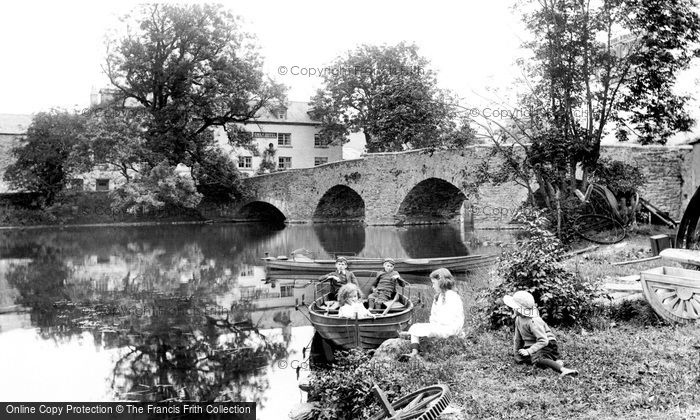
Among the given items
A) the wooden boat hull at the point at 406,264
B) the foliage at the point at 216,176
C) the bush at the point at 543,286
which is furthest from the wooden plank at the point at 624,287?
the foliage at the point at 216,176

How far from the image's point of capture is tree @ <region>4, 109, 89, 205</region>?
32406 millimetres

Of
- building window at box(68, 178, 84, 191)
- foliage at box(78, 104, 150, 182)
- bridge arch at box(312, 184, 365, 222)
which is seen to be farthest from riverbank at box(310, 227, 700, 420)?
building window at box(68, 178, 84, 191)

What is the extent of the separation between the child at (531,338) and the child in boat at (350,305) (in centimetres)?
281

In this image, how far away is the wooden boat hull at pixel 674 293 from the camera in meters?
6.05

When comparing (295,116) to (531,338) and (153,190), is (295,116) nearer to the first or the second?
(153,190)

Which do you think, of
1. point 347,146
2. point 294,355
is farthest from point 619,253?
point 347,146

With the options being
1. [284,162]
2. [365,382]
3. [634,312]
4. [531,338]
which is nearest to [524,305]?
[531,338]

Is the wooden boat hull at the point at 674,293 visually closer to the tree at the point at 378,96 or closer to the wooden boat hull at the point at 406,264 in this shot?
the wooden boat hull at the point at 406,264

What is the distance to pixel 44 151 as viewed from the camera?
3244 cm

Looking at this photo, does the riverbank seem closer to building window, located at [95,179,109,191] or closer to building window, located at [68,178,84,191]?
building window, located at [68,178,84,191]

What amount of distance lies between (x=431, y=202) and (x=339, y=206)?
6.84 metres

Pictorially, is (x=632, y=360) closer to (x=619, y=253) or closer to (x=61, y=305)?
(x=619, y=253)

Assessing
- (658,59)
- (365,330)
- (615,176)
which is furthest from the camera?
(615,176)

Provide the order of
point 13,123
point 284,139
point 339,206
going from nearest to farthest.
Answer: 1. point 339,206
2. point 13,123
3. point 284,139
